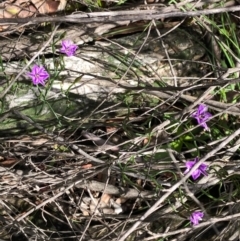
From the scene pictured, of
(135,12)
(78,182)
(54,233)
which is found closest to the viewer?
(135,12)

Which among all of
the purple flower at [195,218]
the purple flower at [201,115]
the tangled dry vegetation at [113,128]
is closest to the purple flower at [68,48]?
the tangled dry vegetation at [113,128]

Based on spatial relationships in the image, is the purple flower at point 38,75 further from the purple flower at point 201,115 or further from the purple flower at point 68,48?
the purple flower at point 201,115

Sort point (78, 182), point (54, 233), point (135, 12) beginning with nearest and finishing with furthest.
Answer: point (135, 12)
point (78, 182)
point (54, 233)

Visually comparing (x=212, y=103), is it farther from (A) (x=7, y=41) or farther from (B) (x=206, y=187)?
(A) (x=7, y=41)

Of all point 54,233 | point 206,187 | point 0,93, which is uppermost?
point 0,93

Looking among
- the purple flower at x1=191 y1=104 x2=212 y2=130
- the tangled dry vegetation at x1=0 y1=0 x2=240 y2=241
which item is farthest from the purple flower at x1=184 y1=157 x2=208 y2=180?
the purple flower at x1=191 y1=104 x2=212 y2=130

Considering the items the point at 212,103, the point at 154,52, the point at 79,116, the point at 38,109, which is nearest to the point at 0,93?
the point at 38,109

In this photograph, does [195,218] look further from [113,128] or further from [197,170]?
[113,128]

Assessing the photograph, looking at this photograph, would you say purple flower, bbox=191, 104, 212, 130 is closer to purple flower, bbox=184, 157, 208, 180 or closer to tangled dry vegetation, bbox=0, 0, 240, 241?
tangled dry vegetation, bbox=0, 0, 240, 241
